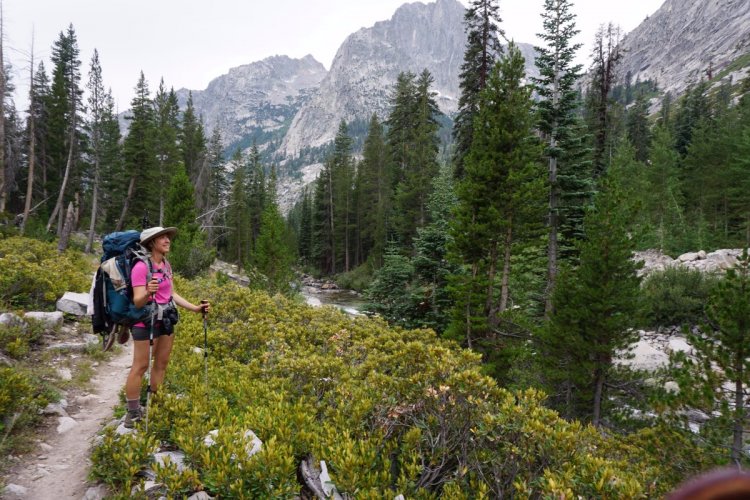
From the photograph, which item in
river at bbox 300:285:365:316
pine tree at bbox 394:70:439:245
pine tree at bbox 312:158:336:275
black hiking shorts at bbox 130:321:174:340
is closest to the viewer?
black hiking shorts at bbox 130:321:174:340

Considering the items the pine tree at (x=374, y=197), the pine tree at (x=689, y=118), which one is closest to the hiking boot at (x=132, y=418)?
the pine tree at (x=374, y=197)

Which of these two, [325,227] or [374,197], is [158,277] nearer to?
[374,197]

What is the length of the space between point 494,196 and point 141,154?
120 ft

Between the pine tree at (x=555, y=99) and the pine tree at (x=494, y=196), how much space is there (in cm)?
283

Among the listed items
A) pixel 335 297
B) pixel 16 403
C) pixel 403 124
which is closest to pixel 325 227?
pixel 335 297

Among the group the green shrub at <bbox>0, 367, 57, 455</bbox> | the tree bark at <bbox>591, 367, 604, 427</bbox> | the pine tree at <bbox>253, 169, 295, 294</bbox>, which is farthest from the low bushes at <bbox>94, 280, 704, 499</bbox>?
the pine tree at <bbox>253, 169, 295, 294</bbox>

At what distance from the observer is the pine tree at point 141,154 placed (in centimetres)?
3638

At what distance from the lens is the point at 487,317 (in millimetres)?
14102

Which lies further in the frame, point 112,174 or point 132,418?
point 112,174

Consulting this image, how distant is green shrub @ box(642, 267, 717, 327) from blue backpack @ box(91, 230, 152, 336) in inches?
989

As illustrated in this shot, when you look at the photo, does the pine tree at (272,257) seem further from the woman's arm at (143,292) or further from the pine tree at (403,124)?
the pine tree at (403,124)

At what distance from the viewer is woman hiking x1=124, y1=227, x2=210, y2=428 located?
16.6 feet

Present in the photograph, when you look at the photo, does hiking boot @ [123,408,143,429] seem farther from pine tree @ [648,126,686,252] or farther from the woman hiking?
pine tree @ [648,126,686,252]

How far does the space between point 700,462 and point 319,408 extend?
7.57 m
